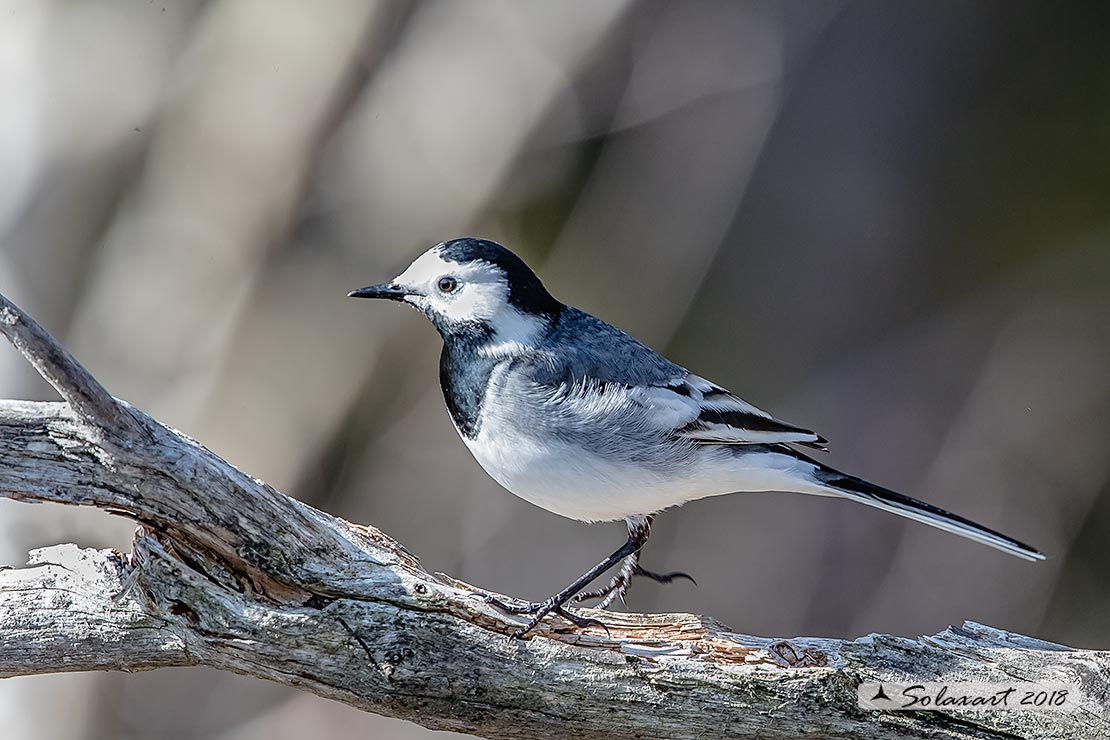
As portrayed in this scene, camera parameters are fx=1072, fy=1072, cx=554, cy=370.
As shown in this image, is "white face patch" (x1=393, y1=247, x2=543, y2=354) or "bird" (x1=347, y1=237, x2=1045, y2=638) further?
"white face patch" (x1=393, y1=247, x2=543, y2=354)

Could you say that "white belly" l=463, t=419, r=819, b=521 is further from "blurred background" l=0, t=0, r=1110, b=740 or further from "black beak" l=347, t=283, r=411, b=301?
"blurred background" l=0, t=0, r=1110, b=740

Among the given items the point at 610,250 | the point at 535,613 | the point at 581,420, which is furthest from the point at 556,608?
the point at 610,250

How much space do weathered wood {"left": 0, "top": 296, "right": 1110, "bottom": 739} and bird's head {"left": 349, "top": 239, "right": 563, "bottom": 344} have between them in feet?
2.22

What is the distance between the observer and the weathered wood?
225 centimetres

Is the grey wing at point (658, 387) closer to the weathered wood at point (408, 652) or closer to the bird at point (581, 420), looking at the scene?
the bird at point (581, 420)

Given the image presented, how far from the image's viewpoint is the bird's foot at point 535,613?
7.89ft

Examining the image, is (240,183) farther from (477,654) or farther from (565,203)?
(477,654)

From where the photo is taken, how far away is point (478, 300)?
9.22 ft

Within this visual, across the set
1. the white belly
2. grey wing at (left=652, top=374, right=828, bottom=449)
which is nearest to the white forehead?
the white belly

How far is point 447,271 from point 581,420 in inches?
21.3

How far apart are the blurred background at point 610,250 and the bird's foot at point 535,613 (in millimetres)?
2891

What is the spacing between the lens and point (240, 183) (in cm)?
513
